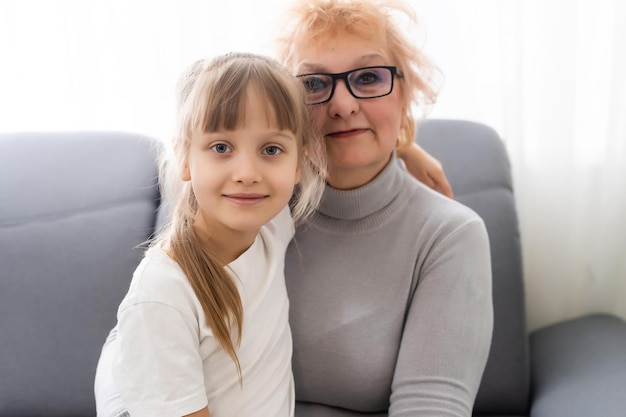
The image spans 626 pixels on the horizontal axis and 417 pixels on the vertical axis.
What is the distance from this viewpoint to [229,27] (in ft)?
5.65

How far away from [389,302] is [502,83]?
814mm

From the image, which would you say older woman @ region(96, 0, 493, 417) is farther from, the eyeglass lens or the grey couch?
the grey couch

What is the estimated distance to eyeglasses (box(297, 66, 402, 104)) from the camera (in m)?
1.14

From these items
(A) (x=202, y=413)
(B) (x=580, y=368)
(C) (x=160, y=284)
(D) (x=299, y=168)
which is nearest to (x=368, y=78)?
(D) (x=299, y=168)

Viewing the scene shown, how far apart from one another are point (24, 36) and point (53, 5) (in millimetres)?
133

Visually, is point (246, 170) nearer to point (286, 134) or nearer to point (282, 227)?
point (286, 134)

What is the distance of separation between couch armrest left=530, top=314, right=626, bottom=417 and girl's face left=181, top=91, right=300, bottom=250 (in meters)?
0.85

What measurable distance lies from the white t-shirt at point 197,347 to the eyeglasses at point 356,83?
0.30 m

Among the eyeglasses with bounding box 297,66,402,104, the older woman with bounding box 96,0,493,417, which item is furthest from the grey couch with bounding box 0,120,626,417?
the eyeglasses with bounding box 297,66,402,104

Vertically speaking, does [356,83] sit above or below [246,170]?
above

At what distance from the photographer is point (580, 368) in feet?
4.73

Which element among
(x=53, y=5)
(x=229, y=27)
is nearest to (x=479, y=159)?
(x=229, y=27)

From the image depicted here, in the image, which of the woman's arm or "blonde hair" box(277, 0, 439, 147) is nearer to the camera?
the woman's arm

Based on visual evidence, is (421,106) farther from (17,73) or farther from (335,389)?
(17,73)
